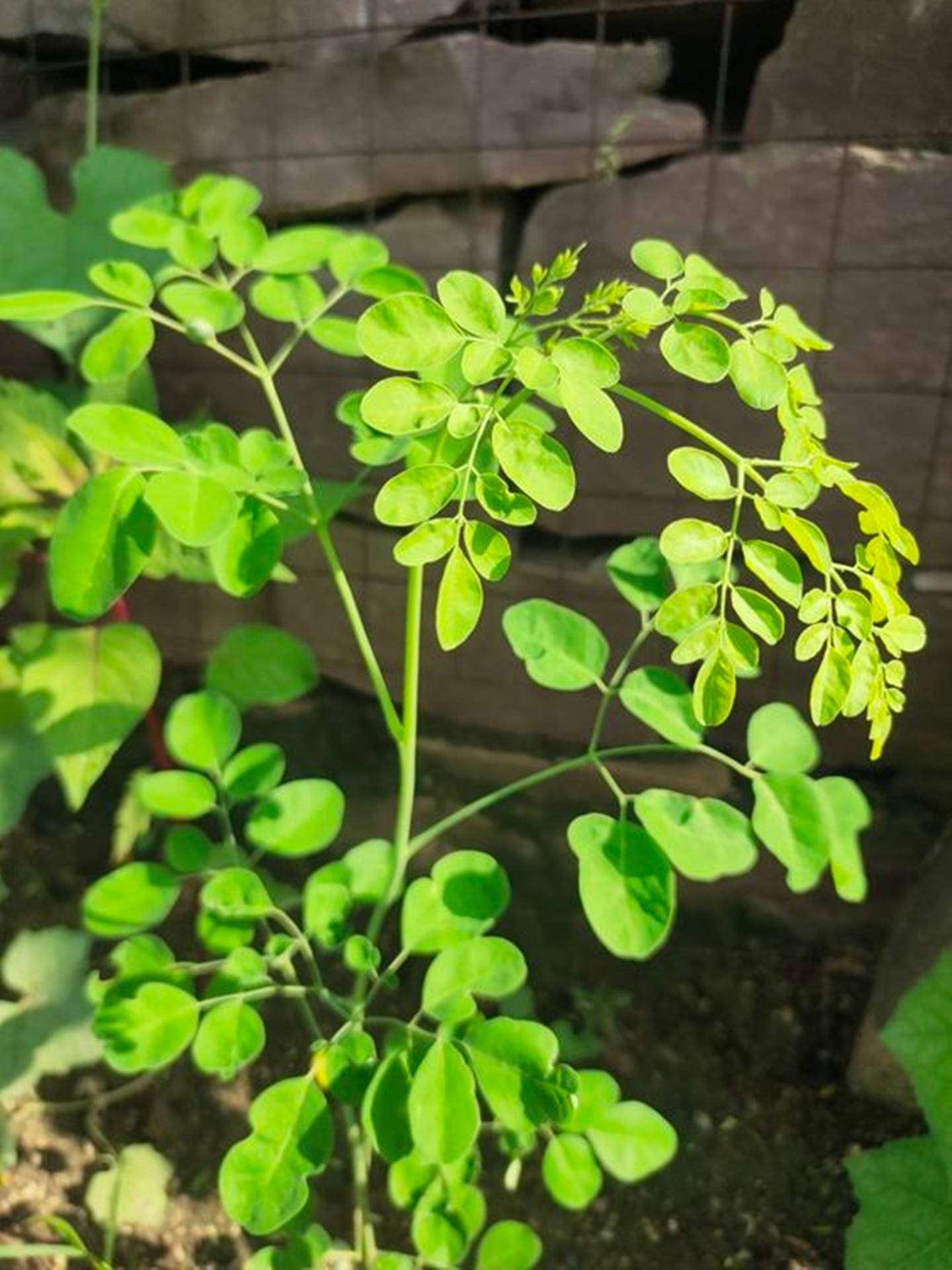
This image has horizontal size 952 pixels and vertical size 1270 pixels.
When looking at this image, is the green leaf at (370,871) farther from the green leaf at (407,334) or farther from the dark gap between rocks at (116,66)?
the dark gap between rocks at (116,66)

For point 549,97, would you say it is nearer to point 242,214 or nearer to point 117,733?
point 242,214

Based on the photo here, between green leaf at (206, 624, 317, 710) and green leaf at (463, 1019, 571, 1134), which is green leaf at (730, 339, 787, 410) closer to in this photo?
green leaf at (463, 1019, 571, 1134)

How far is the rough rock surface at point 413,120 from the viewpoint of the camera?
1284mm

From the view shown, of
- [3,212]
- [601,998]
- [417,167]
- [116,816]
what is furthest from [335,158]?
[601,998]

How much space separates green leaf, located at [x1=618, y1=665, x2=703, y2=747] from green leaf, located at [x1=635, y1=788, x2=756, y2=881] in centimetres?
6

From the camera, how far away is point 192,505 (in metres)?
0.73

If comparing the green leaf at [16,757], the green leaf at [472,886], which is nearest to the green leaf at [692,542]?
the green leaf at [472,886]

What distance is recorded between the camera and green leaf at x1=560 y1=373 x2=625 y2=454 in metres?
0.64

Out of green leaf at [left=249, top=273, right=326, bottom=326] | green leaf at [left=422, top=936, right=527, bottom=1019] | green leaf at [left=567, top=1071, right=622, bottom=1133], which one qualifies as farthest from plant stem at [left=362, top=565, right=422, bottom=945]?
green leaf at [left=249, top=273, right=326, bottom=326]

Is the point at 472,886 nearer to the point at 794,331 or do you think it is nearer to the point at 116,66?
the point at 794,331

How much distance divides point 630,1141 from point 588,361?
2.08ft

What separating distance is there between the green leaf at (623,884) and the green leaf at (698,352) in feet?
1.03

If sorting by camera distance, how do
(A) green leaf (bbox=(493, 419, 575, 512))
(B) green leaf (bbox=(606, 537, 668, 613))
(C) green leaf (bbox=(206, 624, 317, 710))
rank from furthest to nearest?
(C) green leaf (bbox=(206, 624, 317, 710))
(B) green leaf (bbox=(606, 537, 668, 613))
(A) green leaf (bbox=(493, 419, 575, 512))

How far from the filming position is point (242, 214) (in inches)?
39.9
